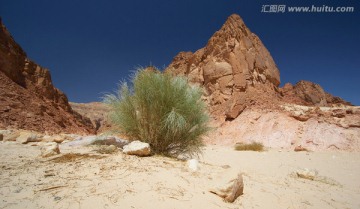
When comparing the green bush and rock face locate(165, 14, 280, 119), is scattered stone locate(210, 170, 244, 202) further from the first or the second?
rock face locate(165, 14, 280, 119)

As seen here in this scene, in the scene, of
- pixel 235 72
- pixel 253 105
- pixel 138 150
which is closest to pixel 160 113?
pixel 138 150

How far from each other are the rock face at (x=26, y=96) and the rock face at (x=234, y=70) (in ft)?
39.3

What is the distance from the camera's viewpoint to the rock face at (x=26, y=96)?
56.9ft

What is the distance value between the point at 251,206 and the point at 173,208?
116cm

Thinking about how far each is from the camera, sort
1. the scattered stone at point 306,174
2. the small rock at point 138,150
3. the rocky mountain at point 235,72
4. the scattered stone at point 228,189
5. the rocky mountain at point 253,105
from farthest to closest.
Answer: the rocky mountain at point 235,72 < the rocky mountain at point 253,105 < the scattered stone at point 306,174 < the small rock at point 138,150 < the scattered stone at point 228,189

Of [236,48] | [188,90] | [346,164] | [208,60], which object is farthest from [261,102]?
[188,90]

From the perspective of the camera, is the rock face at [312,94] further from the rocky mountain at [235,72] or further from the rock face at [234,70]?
the rock face at [234,70]

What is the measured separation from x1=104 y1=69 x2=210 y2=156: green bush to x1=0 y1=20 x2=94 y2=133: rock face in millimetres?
12980

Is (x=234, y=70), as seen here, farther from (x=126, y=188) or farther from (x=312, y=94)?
(x=126, y=188)

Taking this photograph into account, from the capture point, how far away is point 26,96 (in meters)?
19.9

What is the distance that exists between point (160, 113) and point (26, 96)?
18277mm

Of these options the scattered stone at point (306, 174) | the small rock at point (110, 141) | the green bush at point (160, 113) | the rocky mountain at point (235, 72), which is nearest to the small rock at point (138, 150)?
the green bush at point (160, 113)

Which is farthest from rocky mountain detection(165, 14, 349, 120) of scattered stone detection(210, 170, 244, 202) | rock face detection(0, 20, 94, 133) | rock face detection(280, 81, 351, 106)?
scattered stone detection(210, 170, 244, 202)

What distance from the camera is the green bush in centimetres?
607
